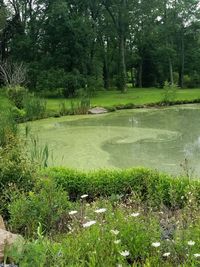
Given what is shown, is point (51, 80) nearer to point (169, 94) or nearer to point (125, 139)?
point (169, 94)

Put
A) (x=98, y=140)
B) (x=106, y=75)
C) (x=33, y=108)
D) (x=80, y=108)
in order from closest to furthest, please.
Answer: (x=98, y=140), (x=33, y=108), (x=80, y=108), (x=106, y=75)

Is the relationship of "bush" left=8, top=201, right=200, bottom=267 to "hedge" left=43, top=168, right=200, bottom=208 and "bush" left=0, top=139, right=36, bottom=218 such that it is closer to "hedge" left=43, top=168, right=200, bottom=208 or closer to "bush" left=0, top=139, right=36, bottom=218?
"bush" left=0, top=139, right=36, bottom=218

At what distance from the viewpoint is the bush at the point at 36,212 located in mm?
3927

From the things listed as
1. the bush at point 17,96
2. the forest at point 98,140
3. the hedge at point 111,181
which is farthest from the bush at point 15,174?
the bush at point 17,96

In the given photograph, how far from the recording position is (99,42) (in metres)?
33.3

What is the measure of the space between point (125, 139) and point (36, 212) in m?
8.33

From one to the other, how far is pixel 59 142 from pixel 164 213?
7.64 meters

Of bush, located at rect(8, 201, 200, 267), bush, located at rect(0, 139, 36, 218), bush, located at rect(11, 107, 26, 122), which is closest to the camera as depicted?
bush, located at rect(8, 201, 200, 267)

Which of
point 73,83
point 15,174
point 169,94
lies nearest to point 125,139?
point 15,174

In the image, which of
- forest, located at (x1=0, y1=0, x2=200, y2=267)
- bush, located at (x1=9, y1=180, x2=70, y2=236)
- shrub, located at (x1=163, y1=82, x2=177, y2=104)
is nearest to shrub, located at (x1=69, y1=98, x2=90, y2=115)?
forest, located at (x1=0, y1=0, x2=200, y2=267)

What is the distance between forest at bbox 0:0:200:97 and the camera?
2589 centimetres

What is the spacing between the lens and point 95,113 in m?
18.8

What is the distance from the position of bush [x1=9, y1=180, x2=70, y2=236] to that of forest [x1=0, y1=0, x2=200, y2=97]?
21.0m

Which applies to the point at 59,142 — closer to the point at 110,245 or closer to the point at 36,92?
the point at 110,245
